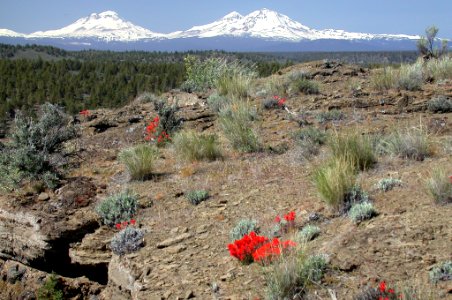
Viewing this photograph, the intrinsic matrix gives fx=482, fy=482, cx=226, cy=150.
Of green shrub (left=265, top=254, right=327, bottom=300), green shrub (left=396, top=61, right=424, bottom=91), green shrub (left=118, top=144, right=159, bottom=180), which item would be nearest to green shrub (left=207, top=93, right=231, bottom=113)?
green shrub (left=118, top=144, right=159, bottom=180)

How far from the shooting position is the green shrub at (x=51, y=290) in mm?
5359

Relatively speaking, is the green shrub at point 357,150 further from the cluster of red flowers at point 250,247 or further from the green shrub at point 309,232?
the cluster of red flowers at point 250,247

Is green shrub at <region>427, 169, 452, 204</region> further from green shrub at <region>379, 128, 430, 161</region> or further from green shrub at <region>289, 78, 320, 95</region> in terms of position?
green shrub at <region>289, 78, 320, 95</region>

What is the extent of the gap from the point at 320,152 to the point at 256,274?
2864 millimetres

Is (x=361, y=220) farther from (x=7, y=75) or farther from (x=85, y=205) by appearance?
(x=7, y=75)

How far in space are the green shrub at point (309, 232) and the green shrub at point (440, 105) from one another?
4.60 metres

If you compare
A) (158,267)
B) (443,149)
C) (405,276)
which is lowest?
(158,267)

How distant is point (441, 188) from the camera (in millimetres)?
4188

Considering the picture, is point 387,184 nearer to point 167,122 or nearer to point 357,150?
point 357,150

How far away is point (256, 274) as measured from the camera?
377 cm

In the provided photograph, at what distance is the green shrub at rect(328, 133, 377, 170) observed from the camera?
542cm

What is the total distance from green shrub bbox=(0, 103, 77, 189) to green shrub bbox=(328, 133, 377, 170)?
3683 millimetres

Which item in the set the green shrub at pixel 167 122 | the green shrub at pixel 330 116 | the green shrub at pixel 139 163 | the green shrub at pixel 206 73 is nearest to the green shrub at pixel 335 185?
the green shrub at pixel 139 163

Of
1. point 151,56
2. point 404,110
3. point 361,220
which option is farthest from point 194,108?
point 151,56
